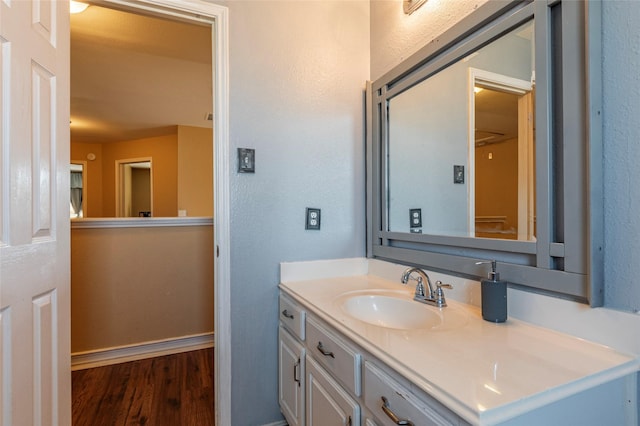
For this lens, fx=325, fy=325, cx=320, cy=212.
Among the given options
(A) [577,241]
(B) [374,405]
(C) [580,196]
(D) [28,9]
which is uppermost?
(D) [28,9]

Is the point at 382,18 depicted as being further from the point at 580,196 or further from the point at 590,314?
the point at 590,314

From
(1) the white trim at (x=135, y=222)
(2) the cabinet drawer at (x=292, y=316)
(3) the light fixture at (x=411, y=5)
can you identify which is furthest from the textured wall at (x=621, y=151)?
(1) the white trim at (x=135, y=222)

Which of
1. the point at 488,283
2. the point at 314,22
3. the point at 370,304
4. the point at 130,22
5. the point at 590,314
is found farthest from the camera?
the point at 130,22

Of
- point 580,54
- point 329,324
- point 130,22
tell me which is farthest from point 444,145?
point 130,22

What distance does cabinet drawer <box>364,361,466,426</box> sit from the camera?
2.12ft

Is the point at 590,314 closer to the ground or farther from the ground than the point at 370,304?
farther from the ground

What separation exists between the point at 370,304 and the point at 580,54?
1.03 m

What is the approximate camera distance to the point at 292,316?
1.43 m

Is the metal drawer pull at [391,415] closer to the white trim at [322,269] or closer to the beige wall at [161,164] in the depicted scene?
the white trim at [322,269]

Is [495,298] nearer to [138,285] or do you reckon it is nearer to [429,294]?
[429,294]

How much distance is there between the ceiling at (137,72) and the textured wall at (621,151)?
1.61 metres

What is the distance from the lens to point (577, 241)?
836 mm

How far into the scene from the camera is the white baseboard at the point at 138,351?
2.33 m

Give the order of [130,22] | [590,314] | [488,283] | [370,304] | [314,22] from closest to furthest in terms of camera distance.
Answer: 1. [590,314]
2. [488,283]
3. [370,304]
4. [314,22]
5. [130,22]
